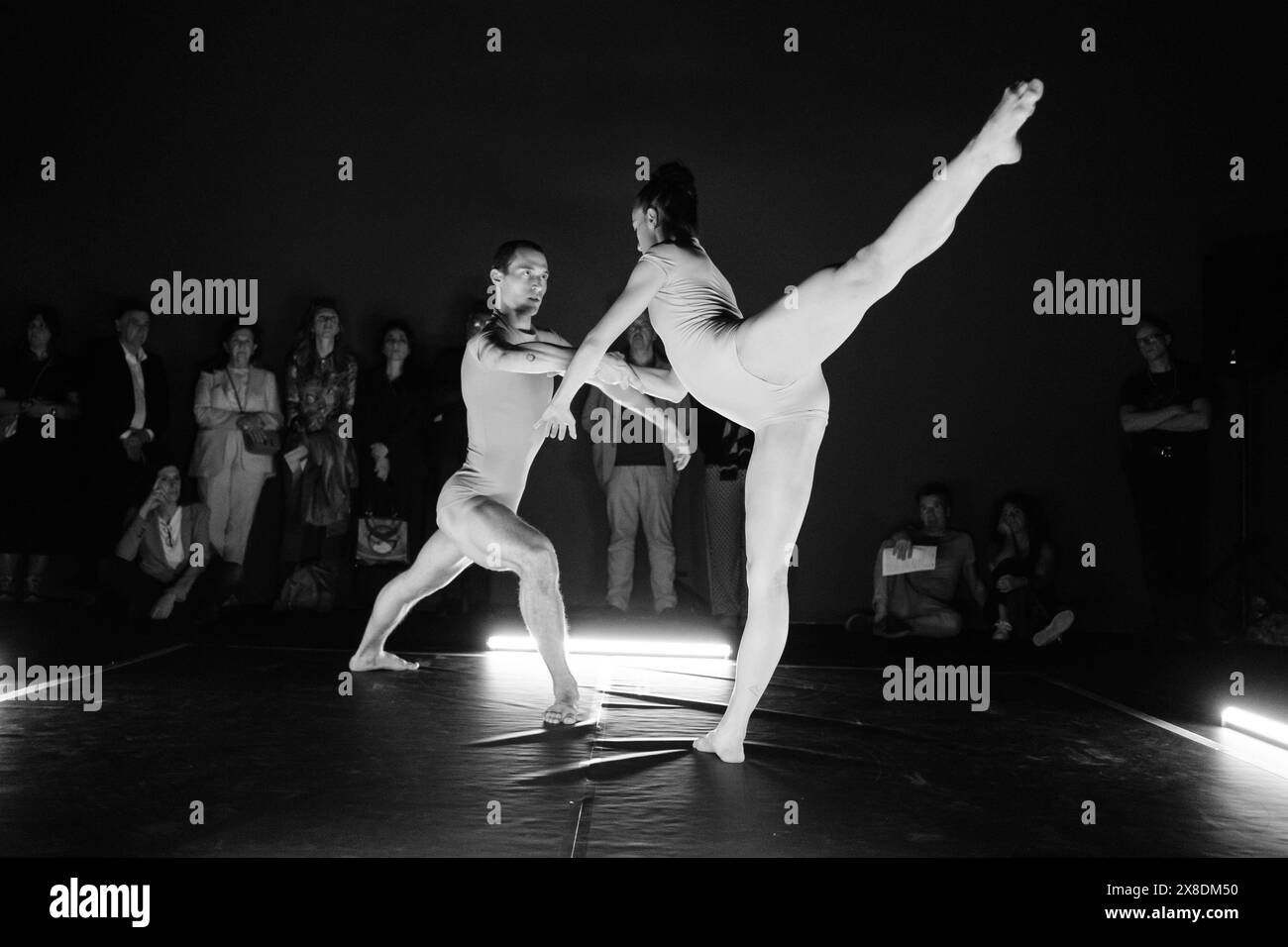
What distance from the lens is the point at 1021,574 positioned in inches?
258

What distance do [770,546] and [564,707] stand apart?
3.33ft

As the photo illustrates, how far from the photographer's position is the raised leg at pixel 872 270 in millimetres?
2744

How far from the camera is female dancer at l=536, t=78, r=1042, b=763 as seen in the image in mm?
3041

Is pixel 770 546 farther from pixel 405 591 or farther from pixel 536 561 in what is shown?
pixel 405 591

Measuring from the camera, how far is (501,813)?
106 inches

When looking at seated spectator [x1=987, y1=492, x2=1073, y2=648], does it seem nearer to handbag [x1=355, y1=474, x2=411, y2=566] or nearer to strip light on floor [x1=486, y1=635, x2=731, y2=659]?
strip light on floor [x1=486, y1=635, x2=731, y2=659]

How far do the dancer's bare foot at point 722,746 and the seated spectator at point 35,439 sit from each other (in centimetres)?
505

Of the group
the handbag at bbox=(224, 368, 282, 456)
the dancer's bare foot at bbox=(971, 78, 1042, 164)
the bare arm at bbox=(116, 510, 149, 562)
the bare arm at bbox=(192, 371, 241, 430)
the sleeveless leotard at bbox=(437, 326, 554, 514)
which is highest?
the dancer's bare foot at bbox=(971, 78, 1042, 164)

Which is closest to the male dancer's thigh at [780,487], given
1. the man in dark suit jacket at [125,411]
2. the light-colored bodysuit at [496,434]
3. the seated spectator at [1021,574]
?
the light-colored bodysuit at [496,434]

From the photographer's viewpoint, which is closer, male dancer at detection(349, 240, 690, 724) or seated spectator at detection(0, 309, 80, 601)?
male dancer at detection(349, 240, 690, 724)

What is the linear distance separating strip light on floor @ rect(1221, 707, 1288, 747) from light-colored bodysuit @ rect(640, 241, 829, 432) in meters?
1.80

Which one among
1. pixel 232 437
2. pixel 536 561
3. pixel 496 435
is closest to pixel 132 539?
pixel 232 437

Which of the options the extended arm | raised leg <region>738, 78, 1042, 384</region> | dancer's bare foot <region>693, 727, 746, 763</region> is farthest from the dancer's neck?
dancer's bare foot <region>693, 727, 746, 763</region>
